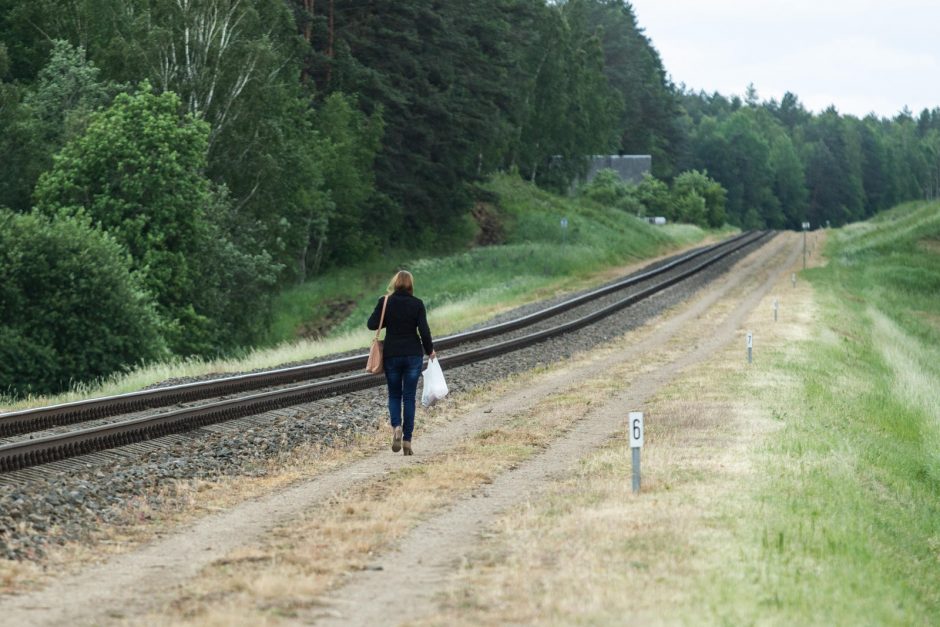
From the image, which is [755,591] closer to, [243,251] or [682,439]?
[682,439]

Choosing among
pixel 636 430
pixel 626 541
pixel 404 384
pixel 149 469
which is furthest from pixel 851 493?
pixel 149 469

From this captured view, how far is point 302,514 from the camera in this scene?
11078 mm

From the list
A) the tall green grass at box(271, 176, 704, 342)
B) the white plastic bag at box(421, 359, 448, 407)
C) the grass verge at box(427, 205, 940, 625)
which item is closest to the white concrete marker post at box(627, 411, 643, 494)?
the grass verge at box(427, 205, 940, 625)

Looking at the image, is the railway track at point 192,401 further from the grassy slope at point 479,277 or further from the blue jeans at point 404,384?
the grassy slope at point 479,277

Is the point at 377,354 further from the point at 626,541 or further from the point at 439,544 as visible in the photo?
the point at 626,541

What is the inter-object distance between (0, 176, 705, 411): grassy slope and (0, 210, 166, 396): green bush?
9.84 ft

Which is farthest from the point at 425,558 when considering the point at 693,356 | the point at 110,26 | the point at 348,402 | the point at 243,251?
the point at 110,26

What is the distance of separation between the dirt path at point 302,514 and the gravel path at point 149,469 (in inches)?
34.3

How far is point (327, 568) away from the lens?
8.83 m

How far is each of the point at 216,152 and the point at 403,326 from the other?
30.2 metres

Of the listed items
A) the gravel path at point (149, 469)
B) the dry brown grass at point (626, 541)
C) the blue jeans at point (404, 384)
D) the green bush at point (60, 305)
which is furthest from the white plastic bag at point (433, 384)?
the green bush at point (60, 305)

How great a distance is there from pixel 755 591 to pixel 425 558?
2.33 m

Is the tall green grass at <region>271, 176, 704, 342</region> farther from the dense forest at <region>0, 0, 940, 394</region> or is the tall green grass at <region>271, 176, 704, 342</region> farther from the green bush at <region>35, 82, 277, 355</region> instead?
the green bush at <region>35, 82, 277, 355</region>

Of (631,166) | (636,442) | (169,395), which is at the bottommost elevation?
(169,395)
